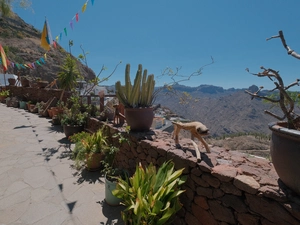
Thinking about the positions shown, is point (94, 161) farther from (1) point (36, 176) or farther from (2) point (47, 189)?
(1) point (36, 176)

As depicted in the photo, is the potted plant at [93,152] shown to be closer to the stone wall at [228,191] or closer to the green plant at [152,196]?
the stone wall at [228,191]

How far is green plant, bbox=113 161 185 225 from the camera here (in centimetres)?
153

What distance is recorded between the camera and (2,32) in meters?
24.2

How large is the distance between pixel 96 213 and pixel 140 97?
177cm

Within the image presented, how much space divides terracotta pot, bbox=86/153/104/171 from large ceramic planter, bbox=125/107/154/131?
2.81ft

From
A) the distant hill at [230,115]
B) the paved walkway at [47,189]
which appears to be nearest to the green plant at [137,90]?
the paved walkway at [47,189]

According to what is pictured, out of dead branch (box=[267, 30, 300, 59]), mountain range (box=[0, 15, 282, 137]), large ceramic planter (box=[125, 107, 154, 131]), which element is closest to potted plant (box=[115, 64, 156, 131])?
large ceramic planter (box=[125, 107, 154, 131])

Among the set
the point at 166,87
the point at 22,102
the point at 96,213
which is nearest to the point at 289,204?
the point at 96,213

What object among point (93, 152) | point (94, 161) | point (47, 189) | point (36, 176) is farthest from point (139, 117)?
point (36, 176)

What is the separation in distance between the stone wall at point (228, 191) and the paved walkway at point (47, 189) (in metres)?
0.97

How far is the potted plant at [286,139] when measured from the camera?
3.35 feet

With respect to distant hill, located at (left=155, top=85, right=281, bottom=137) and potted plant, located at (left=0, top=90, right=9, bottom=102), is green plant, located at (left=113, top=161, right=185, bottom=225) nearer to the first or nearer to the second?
potted plant, located at (left=0, top=90, right=9, bottom=102)

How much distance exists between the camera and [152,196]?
62.5 inches

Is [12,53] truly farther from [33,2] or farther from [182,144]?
[182,144]
